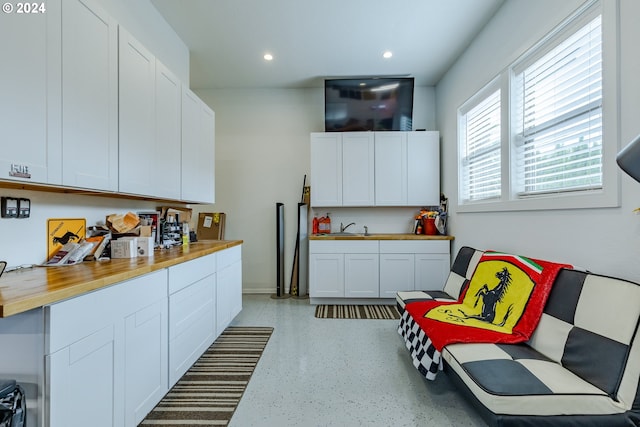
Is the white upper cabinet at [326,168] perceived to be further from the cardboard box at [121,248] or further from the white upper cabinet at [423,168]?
the cardboard box at [121,248]

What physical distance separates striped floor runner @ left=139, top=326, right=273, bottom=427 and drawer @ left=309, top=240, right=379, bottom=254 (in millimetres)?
1347

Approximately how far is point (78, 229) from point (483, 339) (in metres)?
2.66

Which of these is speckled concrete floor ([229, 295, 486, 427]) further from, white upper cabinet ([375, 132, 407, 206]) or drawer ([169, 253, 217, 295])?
white upper cabinet ([375, 132, 407, 206])

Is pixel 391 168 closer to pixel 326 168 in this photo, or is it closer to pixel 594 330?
pixel 326 168

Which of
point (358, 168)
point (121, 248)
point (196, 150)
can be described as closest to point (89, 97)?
point (121, 248)

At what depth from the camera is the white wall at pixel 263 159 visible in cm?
448

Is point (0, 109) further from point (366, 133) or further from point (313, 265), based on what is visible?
point (366, 133)

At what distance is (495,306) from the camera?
2.13 m

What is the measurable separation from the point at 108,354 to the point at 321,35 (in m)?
3.27

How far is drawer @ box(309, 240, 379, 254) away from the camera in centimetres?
387

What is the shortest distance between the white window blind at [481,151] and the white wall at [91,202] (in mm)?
3286

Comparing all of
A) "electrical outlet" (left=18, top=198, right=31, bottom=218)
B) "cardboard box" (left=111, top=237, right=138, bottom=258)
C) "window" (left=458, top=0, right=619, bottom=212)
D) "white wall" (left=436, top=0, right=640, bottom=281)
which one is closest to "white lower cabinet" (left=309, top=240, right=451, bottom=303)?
"white wall" (left=436, top=0, right=640, bottom=281)

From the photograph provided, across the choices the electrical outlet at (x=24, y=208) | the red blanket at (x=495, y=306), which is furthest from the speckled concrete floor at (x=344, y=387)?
the electrical outlet at (x=24, y=208)

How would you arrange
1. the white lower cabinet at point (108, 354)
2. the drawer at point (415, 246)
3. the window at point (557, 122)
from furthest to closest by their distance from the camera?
1. the drawer at point (415, 246)
2. the window at point (557, 122)
3. the white lower cabinet at point (108, 354)
